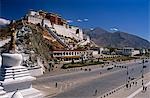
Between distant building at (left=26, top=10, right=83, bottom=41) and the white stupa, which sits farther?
distant building at (left=26, top=10, right=83, bottom=41)

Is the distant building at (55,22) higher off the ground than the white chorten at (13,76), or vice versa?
the distant building at (55,22)

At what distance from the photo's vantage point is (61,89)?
22953 mm

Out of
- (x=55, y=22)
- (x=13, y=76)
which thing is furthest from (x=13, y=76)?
(x=55, y=22)

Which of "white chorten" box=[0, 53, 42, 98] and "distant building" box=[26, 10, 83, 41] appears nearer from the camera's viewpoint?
"white chorten" box=[0, 53, 42, 98]

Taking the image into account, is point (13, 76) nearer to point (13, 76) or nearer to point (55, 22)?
point (13, 76)

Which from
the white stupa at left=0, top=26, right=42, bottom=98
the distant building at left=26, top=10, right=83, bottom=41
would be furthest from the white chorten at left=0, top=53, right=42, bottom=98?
the distant building at left=26, top=10, right=83, bottom=41

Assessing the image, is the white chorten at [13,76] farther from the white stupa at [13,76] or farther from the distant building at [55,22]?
the distant building at [55,22]

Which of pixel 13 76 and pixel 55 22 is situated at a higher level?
pixel 55 22

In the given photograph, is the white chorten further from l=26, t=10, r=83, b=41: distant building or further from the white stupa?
l=26, t=10, r=83, b=41: distant building

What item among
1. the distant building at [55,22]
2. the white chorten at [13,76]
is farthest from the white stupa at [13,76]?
the distant building at [55,22]

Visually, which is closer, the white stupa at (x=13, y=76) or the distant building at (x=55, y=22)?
the white stupa at (x=13, y=76)

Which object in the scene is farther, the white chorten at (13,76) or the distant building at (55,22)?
the distant building at (55,22)

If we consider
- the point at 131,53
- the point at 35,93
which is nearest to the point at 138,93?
the point at 35,93

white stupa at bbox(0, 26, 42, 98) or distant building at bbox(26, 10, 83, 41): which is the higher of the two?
distant building at bbox(26, 10, 83, 41)
